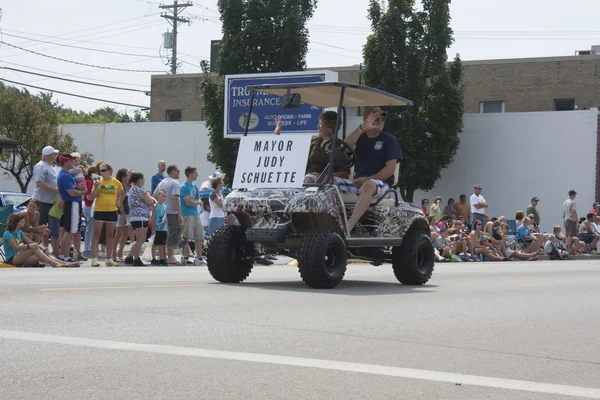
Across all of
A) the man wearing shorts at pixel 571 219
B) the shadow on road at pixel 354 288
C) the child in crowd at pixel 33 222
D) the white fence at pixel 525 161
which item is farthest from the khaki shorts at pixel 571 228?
the shadow on road at pixel 354 288

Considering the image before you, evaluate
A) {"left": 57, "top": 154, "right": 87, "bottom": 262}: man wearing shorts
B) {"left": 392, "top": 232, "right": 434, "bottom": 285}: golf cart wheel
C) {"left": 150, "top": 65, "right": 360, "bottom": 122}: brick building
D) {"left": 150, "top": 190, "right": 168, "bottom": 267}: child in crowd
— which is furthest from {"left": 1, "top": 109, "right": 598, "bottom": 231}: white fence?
{"left": 392, "top": 232, "right": 434, "bottom": 285}: golf cart wheel

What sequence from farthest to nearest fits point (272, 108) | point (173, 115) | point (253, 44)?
point (173, 115), point (253, 44), point (272, 108)

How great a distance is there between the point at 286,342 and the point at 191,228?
12.6 metres

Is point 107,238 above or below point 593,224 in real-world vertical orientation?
above

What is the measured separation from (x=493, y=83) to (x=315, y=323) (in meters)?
46.2

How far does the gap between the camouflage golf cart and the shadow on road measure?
0.16m

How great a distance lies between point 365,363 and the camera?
6.66 m

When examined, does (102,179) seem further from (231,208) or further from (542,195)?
(542,195)

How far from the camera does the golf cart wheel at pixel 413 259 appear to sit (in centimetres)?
1302

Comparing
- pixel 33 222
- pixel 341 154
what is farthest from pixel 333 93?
pixel 33 222

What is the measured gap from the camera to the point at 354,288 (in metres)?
12.6

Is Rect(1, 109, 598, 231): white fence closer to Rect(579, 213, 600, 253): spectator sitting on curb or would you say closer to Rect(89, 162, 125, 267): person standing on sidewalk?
Rect(579, 213, 600, 253): spectator sitting on curb

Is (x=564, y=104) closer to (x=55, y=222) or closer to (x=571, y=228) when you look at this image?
(x=571, y=228)

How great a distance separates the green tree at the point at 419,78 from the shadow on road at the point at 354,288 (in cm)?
2727
